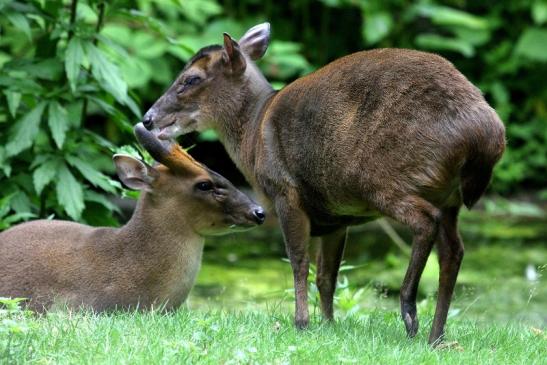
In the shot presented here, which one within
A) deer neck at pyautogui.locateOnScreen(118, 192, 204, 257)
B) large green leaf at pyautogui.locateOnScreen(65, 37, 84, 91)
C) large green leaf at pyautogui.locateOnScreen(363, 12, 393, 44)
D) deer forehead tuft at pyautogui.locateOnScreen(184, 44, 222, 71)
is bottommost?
large green leaf at pyautogui.locateOnScreen(363, 12, 393, 44)

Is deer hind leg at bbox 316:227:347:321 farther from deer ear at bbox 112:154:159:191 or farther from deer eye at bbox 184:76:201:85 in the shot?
deer eye at bbox 184:76:201:85

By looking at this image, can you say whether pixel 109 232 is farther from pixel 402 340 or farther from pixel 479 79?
pixel 479 79

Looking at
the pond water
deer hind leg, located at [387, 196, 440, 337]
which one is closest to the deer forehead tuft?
the pond water

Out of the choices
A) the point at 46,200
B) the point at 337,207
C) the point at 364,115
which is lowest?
the point at 46,200

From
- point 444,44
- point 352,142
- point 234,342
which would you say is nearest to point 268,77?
point 444,44

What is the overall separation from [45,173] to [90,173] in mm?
295

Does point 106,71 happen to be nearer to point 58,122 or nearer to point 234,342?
point 58,122

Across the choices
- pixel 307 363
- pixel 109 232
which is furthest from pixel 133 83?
pixel 307 363

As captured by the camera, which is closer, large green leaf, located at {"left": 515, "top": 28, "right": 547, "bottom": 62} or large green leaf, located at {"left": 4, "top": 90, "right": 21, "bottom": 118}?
large green leaf, located at {"left": 4, "top": 90, "right": 21, "bottom": 118}

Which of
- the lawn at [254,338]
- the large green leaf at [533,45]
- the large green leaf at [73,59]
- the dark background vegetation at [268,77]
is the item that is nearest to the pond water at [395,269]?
the dark background vegetation at [268,77]

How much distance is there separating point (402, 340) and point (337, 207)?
30.0 inches

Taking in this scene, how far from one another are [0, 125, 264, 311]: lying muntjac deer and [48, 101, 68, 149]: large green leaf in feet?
3.03

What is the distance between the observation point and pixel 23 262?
619 cm

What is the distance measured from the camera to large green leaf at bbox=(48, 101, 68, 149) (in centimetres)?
721
